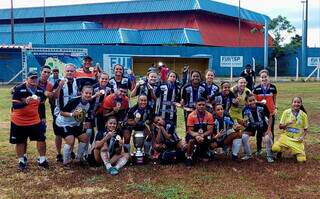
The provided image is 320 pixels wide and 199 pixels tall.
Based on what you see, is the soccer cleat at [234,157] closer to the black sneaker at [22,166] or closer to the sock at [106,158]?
the sock at [106,158]

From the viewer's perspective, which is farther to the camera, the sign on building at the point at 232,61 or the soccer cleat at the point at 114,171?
the sign on building at the point at 232,61

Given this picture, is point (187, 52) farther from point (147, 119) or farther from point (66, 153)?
point (66, 153)

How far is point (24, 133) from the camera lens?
27.3 feet

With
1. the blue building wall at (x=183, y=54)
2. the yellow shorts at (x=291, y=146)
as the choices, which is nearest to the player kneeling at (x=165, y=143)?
the yellow shorts at (x=291, y=146)

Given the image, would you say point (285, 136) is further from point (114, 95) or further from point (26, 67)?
point (26, 67)

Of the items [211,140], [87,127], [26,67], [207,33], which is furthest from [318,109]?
[207,33]

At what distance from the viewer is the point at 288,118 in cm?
921

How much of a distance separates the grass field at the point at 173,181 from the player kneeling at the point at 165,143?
0.93 feet

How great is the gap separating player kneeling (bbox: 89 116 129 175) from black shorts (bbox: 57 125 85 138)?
1.28ft

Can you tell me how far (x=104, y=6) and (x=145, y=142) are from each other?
55.3 meters

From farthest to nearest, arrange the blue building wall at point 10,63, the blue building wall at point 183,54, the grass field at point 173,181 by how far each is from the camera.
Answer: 1. the blue building wall at point 183,54
2. the blue building wall at point 10,63
3. the grass field at point 173,181

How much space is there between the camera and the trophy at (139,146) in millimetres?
8602

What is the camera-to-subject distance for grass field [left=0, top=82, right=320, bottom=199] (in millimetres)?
6941

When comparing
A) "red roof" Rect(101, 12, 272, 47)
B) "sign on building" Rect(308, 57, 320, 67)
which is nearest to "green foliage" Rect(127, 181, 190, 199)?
"sign on building" Rect(308, 57, 320, 67)
